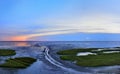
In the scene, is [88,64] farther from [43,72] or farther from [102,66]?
[43,72]

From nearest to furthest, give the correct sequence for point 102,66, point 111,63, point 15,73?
1. point 15,73
2. point 102,66
3. point 111,63

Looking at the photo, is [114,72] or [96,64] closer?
[114,72]

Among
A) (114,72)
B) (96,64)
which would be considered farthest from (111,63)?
(114,72)

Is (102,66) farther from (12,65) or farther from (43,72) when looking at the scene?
(12,65)

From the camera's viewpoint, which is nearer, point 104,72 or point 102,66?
point 104,72

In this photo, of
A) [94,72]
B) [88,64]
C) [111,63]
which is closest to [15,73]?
[94,72]

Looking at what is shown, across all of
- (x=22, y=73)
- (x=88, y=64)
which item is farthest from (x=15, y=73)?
(x=88, y=64)

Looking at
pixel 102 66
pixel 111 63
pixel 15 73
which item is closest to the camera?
pixel 15 73
